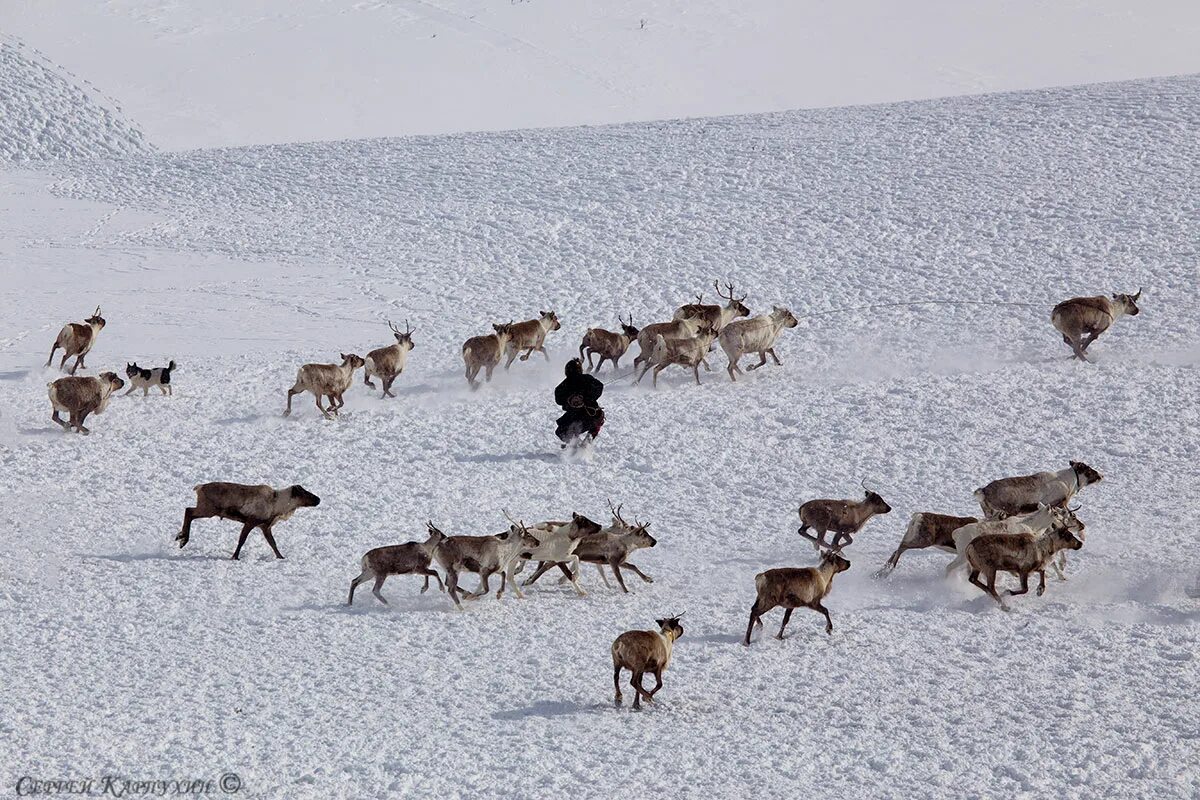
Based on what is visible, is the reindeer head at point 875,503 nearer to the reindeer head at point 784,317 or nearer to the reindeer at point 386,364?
the reindeer head at point 784,317

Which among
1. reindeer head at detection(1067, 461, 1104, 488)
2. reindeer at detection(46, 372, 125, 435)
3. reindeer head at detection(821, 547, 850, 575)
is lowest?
reindeer head at detection(821, 547, 850, 575)

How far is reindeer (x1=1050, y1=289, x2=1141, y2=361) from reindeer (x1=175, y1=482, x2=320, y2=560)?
1158cm

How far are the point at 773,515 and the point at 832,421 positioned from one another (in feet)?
11.0

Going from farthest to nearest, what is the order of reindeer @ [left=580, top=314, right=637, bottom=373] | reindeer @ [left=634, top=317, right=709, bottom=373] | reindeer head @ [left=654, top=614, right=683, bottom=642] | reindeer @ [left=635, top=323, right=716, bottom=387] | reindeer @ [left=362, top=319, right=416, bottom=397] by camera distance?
reindeer @ [left=580, top=314, right=637, bottom=373] < reindeer @ [left=634, top=317, right=709, bottom=373] < reindeer @ [left=635, top=323, right=716, bottom=387] < reindeer @ [left=362, top=319, right=416, bottom=397] < reindeer head @ [left=654, top=614, right=683, bottom=642]

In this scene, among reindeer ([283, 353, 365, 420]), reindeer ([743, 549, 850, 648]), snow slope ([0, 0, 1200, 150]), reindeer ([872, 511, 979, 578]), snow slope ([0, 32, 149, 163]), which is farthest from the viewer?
snow slope ([0, 0, 1200, 150])

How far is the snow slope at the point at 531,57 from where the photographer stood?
41.4 meters

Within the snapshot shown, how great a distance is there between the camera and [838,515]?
50.9 ft

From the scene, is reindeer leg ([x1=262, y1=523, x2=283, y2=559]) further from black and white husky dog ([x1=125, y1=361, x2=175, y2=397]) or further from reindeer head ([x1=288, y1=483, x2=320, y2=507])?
black and white husky dog ([x1=125, y1=361, x2=175, y2=397])

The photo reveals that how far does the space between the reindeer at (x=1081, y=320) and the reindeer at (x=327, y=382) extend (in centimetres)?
996

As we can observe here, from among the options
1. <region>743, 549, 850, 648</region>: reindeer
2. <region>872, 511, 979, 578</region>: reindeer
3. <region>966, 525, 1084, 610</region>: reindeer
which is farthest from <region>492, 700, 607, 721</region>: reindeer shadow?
<region>872, 511, 979, 578</region>: reindeer

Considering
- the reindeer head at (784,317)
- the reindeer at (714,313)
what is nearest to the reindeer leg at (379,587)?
the reindeer at (714,313)

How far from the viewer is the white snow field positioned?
1150 cm

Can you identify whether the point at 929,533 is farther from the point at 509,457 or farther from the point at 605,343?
the point at 605,343

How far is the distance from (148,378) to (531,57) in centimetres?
2641
